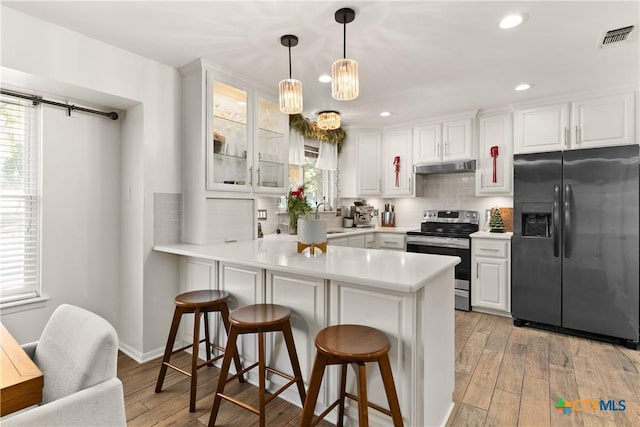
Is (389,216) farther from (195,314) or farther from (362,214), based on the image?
(195,314)

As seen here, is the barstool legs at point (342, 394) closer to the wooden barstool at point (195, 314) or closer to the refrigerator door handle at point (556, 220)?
the wooden barstool at point (195, 314)

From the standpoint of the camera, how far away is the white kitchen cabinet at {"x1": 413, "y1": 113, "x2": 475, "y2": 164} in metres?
4.02

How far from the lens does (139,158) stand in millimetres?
2645

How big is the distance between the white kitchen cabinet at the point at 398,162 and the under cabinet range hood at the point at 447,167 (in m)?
0.17

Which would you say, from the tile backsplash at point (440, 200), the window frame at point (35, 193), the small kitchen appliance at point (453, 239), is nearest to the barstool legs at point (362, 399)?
the window frame at point (35, 193)

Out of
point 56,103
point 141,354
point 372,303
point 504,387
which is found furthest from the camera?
point 141,354

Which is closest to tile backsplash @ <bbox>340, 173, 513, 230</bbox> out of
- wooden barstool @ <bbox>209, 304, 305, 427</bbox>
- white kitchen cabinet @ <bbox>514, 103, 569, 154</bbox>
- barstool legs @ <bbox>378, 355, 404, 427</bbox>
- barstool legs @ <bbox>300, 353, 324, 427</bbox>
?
white kitchen cabinet @ <bbox>514, 103, 569, 154</bbox>

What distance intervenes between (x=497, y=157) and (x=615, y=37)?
1695 mm

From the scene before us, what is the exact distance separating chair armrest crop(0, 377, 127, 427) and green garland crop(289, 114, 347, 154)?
11.3 ft

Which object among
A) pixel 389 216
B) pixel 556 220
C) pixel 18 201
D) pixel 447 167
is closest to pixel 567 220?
pixel 556 220

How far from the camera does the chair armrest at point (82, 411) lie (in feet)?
3.20

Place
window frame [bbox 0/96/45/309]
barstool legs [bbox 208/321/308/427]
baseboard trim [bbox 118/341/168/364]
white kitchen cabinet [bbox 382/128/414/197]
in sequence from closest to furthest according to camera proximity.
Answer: barstool legs [bbox 208/321/308/427]
window frame [bbox 0/96/45/309]
baseboard trim [bbox 118/341/168/364]
white kitchen cabinet [bbox 382/128/414/197]

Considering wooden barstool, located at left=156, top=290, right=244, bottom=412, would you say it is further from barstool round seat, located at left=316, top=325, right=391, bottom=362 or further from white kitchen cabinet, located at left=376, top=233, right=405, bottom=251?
white kitchen cabinet, located at left=376, top=233, right=405, bottom=251

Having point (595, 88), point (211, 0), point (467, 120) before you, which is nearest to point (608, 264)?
point (595, 88)
